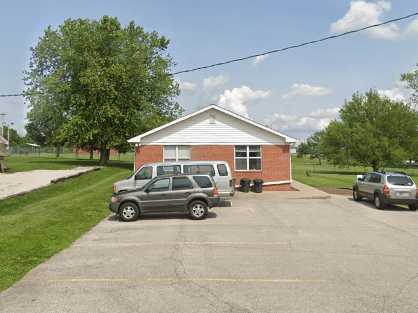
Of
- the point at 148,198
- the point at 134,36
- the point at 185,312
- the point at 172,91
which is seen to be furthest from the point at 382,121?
the point at 185,312

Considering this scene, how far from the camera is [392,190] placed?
61.5 feet

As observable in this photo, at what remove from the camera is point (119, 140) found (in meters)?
46.2

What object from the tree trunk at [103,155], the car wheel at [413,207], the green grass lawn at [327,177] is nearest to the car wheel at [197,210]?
the car wheel at [413,207]

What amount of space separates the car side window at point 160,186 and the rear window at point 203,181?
106cm

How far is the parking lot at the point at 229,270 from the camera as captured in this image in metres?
6.30

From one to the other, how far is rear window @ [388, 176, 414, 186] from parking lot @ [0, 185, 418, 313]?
5.21 m

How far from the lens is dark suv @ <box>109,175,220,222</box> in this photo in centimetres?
1509

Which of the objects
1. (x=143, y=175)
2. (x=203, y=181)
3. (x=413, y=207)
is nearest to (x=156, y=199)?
(x=203, y=181)

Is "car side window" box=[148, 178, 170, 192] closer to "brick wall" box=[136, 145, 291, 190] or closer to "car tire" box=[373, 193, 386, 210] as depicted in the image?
"car tire" box=[373, 193, 386, 210]

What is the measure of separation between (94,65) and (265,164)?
26.1m

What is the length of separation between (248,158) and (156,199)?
41.8ft

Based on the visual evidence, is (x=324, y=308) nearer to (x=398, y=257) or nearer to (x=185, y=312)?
(x=185, y=312)

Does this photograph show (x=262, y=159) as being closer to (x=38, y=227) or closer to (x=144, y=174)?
(x=144, y=174)

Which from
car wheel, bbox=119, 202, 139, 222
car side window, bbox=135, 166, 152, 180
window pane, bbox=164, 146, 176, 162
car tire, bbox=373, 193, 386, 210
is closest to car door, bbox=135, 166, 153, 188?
car side window, bbox=135, 166, 152, 180
